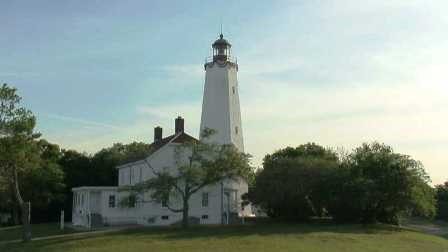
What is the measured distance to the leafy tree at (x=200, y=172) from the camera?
119 ft

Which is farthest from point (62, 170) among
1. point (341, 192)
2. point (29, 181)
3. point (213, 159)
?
point (341, 192)

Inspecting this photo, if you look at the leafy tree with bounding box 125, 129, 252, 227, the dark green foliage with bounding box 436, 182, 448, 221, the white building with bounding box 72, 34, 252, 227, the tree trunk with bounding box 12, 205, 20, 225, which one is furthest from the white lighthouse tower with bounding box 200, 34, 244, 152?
the dark green foliage with bounding box 436, 182, 448, 221

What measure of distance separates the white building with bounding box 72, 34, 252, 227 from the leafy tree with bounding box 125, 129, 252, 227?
4.12 metres

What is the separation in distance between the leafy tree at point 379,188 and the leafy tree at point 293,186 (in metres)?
1.30

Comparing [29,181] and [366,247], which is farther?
[29,181]

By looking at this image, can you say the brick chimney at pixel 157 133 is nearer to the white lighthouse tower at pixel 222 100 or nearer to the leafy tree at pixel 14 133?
the white lighthouse tower at pixel 222 100

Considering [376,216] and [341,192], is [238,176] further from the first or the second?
[376,216]

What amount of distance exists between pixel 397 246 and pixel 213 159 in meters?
12.6

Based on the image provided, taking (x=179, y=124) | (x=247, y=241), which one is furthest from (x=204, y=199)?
(x=247, y=241)

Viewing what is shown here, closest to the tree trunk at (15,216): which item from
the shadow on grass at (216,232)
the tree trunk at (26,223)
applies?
the tree trunk at (26,223)

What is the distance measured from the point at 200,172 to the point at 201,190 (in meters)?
7.16

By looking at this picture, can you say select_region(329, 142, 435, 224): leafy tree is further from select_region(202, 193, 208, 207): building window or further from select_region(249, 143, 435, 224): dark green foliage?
select_region(202, 193, 208, 207): building window

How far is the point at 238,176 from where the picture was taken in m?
38.1

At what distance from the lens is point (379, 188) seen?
40625 millimetres
